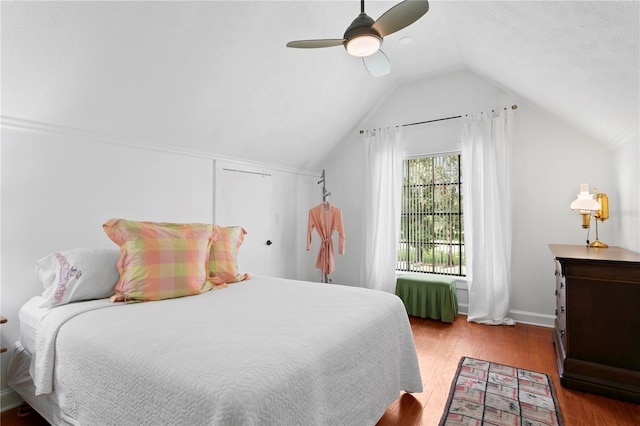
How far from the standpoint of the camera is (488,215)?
11.7 ft

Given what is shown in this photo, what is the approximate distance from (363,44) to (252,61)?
4.02ft

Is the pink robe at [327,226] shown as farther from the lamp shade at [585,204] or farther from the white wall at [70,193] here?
the lamp shade at [585,204]

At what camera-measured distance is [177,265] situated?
2.04m

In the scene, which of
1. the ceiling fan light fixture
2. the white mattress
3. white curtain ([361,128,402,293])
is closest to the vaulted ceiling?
the ceiling fan light fixture

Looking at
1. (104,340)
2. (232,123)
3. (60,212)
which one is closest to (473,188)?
(232,123)

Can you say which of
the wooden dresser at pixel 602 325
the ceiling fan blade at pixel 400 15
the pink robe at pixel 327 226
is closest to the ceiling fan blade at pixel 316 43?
the ceiling fan blade at pixel 400 15

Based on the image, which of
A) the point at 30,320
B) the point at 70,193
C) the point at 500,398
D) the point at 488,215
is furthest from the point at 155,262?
the point at 488,215

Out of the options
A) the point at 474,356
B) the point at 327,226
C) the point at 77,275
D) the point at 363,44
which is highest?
the point at 363,44

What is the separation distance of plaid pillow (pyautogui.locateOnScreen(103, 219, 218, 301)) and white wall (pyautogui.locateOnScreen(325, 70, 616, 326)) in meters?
3.20

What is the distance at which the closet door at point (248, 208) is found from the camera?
11.2 feet

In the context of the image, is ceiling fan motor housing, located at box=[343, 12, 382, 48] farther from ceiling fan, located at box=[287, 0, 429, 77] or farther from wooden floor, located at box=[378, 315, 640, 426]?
wooden floor, located at box=[378, 315, 640, 426]

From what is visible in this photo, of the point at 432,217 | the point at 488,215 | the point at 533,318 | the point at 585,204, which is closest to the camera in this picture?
the point at 585,204

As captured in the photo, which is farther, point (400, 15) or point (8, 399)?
point (8, 399)

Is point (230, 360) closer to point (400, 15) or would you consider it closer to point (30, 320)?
point (30, 320)
